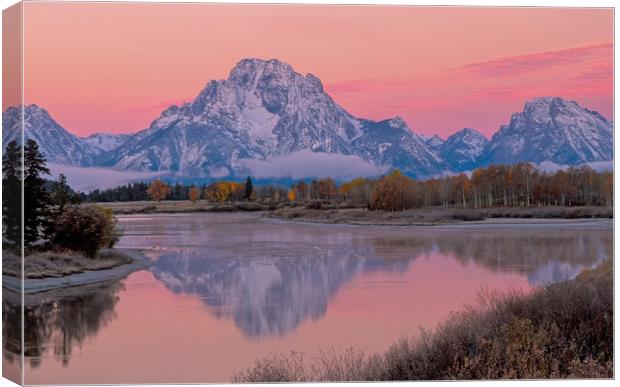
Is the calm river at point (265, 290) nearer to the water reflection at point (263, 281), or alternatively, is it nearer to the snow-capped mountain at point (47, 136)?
the water reflection at point (263, 281)

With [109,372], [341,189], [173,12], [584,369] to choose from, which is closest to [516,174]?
[341,189]

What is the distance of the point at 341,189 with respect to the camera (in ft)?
48.4

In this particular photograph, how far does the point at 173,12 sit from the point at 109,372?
461cm

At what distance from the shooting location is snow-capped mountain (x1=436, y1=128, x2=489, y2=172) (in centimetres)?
1477

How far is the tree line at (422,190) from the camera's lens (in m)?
14.7

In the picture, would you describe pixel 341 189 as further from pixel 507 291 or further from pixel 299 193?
pixel 507 291

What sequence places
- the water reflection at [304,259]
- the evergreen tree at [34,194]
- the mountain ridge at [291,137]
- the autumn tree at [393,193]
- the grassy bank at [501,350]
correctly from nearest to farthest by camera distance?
the grassy bank at [501,350] < the evergreen tree at [34,194] < the mountain ridge at [291,137] < the water reflection at [304,259] < the autumn tree at [393,193]

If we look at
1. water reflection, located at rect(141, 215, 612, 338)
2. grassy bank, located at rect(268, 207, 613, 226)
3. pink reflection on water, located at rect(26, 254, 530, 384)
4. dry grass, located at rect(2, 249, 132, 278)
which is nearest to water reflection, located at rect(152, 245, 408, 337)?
water reflection, located at rect(141, 215, 612, 338)

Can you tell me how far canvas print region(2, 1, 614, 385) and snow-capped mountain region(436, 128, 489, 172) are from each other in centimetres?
3

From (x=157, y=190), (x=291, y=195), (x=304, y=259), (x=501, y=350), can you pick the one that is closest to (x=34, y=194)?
(x=157, y=190)

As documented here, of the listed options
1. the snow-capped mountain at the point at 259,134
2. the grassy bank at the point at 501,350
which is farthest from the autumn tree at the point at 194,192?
the grassy bank at the point at 501,350

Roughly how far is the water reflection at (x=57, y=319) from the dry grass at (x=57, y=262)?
0.32 m

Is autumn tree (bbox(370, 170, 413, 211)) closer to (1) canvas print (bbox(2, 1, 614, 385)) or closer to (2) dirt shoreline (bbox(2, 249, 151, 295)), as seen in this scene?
(1) canvas print (bbox(2, 1, 614, 385))

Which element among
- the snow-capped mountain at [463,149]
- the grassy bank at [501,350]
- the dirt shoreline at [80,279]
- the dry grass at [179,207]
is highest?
the snow-capped mountain at [463,149]
